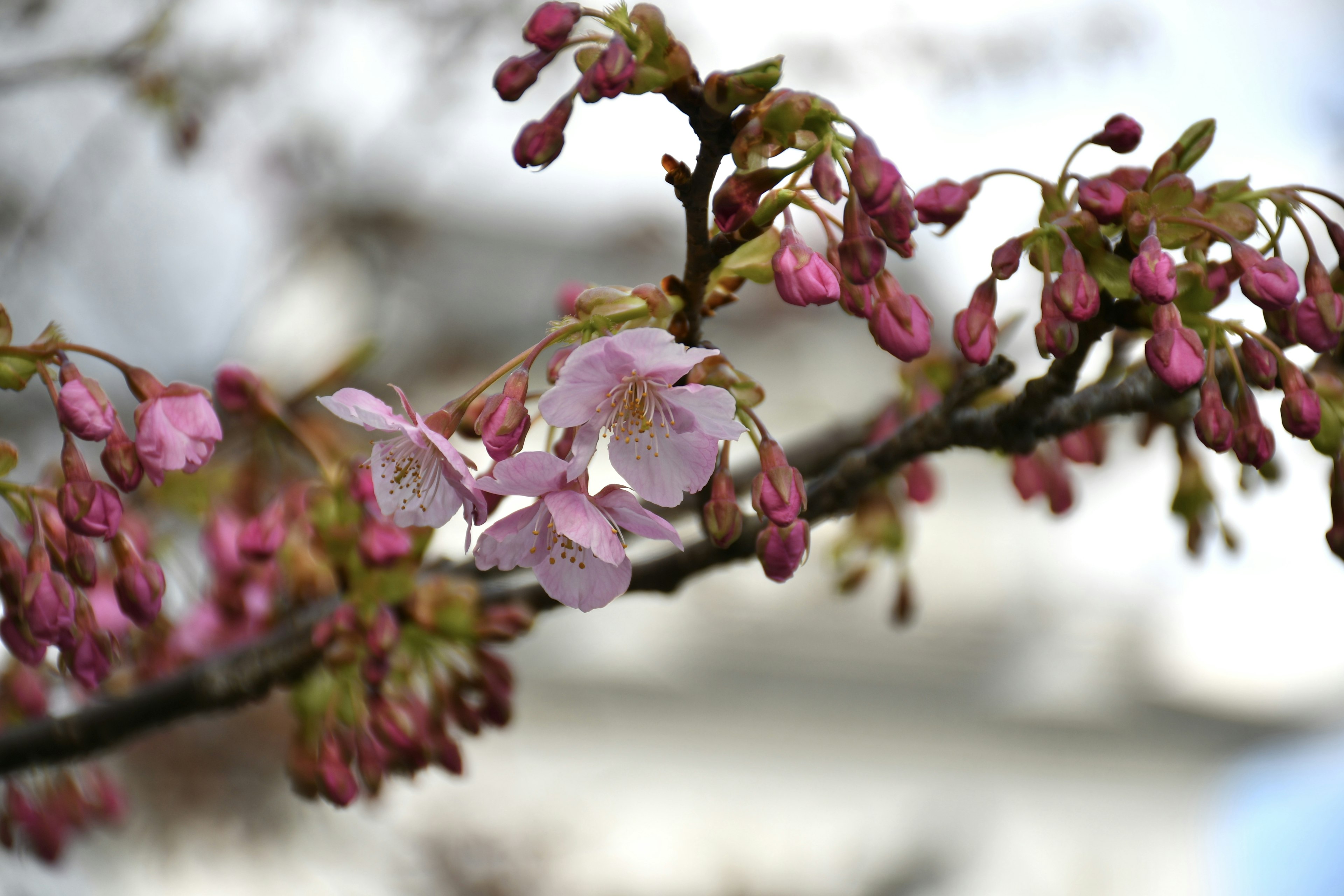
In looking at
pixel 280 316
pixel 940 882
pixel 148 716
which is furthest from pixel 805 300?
pixel 940 882

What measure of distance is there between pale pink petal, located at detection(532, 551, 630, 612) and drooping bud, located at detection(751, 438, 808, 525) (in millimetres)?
123

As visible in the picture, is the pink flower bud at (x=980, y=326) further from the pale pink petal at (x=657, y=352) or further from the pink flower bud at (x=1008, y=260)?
the pale pink petal at (x=657, y=352)

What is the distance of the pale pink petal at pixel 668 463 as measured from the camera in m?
0.71

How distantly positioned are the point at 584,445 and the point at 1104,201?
443 millimetres

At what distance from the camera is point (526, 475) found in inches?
26.9

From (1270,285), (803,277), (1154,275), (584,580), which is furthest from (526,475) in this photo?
(1270,285)

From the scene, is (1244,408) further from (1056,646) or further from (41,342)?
(1056,646)

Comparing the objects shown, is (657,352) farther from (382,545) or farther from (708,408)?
(382,545)

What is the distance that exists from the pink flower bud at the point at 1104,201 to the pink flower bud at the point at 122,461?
0.81 m

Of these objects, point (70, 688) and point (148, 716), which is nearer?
point (148, 716)

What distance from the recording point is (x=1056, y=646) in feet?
27.2

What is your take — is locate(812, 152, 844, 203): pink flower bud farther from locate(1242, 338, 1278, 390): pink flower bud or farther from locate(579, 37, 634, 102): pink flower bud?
locate(1242, 338, 1278, 390): pink flower bud

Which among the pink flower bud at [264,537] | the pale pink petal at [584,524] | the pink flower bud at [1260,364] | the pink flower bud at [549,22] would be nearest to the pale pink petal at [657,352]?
the pale pink petal at [584,524]

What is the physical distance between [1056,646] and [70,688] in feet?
26.7
